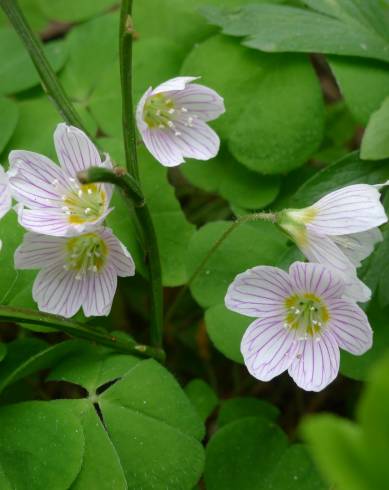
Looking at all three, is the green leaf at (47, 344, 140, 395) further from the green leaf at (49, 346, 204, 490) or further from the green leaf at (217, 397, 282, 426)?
the green leaf at (217, 397, 282, 426)

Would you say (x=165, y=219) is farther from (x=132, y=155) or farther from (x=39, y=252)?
(x=39, y=252)

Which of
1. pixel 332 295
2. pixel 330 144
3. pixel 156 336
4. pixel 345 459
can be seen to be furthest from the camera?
pixel 330 144

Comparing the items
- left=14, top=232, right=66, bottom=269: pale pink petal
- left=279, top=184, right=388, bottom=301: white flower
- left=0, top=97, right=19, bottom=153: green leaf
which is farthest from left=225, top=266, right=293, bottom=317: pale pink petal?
left=0, top=97, right=19, bottom=153: green leaf

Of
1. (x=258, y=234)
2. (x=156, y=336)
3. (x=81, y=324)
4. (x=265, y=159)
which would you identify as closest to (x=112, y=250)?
(x=81, y=324)

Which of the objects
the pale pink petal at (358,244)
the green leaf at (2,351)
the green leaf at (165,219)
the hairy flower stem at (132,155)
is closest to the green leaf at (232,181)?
the green leaf at (165,219)

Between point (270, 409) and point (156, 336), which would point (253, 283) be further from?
point (270, 409)

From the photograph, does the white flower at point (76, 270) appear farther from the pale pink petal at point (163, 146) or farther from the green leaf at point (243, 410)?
the green leaf at point (243, 410)

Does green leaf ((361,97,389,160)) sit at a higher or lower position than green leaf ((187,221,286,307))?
higher
